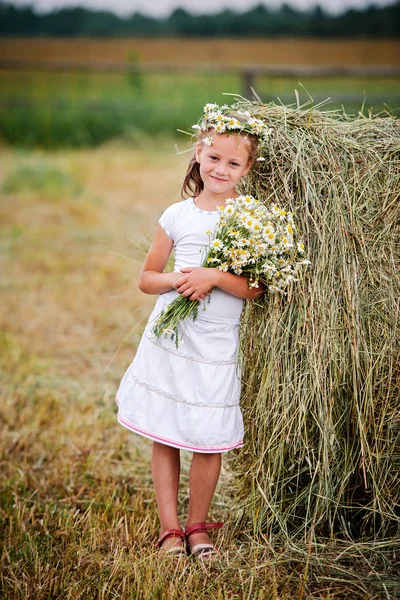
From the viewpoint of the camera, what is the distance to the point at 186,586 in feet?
8.19

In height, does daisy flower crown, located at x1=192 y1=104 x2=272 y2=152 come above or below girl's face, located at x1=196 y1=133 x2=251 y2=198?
above

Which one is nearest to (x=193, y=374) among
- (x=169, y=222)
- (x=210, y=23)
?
(x=169, y=222)

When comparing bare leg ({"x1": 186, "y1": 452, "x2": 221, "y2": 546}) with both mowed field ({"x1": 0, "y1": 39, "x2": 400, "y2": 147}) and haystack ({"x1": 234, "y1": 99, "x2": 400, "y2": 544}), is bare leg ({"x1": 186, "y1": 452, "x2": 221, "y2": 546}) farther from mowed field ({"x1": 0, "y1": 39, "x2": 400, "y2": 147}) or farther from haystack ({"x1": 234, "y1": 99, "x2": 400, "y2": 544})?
mowed field ({"x1": 0, "y1": 39, "x2": 400, "y2": 147})

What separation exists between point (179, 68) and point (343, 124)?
9.46 metres

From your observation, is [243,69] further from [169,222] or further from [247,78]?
[169,222]

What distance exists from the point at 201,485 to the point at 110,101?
38.3 ft

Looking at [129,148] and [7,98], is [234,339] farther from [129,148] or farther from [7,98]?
[7,98]

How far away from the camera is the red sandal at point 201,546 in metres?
2.71

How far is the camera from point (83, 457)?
11.8ft

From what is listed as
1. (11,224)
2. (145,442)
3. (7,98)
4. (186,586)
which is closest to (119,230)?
(11,224)

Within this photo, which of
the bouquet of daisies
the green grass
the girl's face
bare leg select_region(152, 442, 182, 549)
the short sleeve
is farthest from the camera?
the green grass

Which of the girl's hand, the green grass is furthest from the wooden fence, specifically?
the girl's hand

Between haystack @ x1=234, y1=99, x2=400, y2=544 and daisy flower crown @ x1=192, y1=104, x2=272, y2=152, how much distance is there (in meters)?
0.08

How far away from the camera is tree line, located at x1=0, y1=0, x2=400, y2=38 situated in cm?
1477
